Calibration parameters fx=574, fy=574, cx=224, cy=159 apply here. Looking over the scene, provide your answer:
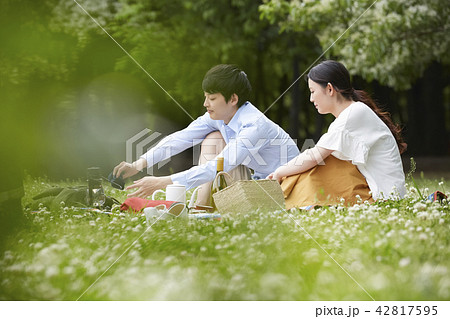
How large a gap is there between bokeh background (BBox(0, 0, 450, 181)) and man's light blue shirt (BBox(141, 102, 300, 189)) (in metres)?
1.13

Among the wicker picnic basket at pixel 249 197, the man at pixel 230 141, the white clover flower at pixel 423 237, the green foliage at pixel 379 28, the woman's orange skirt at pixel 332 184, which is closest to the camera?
the white clover flower at pixel 423 237

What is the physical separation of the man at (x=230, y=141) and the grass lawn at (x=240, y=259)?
0.65 m

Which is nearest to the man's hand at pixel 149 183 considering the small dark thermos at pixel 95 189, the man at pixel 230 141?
the man at pixel 230 141

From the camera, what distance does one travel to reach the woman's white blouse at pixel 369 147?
12.2ft

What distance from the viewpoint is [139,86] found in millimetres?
7484

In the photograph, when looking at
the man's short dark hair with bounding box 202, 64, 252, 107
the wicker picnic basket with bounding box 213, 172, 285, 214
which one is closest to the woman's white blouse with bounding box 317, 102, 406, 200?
the wicker picnic basket with bounding box 213, 172, 285, 214

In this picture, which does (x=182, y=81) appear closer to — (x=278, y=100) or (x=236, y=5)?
(x=236, y=5)

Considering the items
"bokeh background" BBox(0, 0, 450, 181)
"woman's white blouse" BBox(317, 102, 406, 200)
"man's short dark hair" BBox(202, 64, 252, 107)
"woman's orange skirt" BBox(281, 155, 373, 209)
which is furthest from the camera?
"bokeh background" BBox(0, 0, 450, 181)

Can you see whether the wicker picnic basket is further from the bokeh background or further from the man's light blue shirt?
the bokeh background

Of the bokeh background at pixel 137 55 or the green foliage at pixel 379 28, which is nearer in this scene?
the bokeh background at pixel 137 55

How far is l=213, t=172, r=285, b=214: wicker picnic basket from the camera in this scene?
3.49 meters

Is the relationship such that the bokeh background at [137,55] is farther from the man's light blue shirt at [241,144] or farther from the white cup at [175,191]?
the man's light blue shirt at [241,144]

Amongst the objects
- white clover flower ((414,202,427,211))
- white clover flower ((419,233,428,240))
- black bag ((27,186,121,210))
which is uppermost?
white clover flower ((419,233,428,240))

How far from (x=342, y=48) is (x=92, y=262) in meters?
6.74
